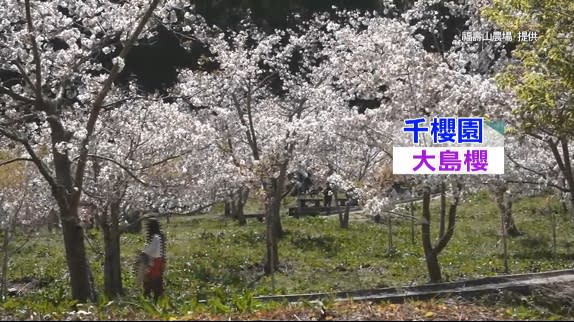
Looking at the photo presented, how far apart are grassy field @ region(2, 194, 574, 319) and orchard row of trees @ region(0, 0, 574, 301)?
100cm

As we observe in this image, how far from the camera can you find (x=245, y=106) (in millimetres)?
22047

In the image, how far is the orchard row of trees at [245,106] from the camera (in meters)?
10.2

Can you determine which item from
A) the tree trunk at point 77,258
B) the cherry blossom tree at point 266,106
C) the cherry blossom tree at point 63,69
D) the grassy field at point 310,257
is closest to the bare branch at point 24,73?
the cherry blossom tree at point 63,69

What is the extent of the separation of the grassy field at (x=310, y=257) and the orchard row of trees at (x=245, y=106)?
100 cm

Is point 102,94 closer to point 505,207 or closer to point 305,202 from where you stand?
point 505,207

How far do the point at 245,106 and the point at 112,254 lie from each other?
778cm

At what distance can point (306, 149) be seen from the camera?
20281 mm

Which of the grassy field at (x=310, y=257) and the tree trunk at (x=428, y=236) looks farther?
the grassy field at (x=310, y=257)

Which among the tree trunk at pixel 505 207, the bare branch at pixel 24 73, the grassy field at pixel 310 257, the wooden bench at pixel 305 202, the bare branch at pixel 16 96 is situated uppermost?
the bare branch at pixel 24 73

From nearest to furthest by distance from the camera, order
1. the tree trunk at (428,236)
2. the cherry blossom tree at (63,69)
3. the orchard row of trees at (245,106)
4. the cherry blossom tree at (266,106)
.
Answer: the cherry blossom tree at (63,69) < the orchard row of trees at (245,106) < the tree trunk at (428,236) < the cherry blossom tree at (266,106)

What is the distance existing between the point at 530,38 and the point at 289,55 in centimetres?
1166

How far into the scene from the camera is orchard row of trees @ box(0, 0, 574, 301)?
1016cm

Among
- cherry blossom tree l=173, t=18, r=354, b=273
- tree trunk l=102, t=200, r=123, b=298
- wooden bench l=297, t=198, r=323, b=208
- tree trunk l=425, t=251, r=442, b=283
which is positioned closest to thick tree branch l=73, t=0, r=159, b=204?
tree trunk l=102, t=200, r=123, b=298

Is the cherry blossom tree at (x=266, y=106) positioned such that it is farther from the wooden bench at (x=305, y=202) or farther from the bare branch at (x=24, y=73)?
the wooden bench at (x=305, y=202)
